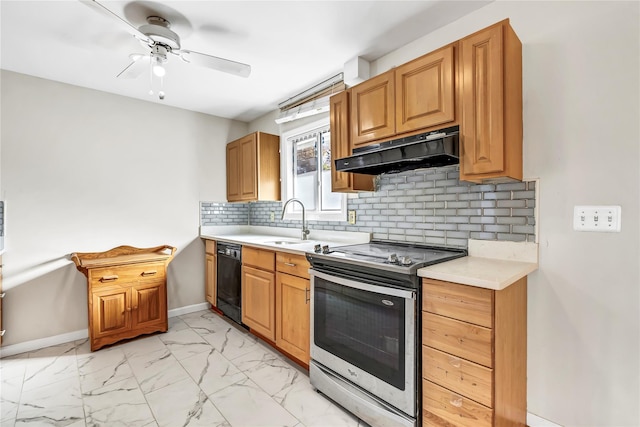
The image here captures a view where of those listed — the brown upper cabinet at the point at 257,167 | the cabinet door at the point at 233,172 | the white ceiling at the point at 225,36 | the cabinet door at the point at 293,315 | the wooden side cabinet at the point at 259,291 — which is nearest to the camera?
the white ceiling at the point at 225,36

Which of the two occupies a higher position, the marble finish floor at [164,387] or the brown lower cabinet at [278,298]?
the brown lower cabinet at [278,298]

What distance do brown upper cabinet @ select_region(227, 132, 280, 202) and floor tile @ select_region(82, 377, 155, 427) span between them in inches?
80.4

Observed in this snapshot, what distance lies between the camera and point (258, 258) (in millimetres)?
2695

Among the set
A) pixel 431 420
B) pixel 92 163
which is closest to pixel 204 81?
pixel 92 163

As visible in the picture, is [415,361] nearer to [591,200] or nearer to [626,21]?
[591,200]

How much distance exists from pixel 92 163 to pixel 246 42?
6.77 ft

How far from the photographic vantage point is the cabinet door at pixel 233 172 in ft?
12.3

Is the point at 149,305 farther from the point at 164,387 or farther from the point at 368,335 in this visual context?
the point at 368,335

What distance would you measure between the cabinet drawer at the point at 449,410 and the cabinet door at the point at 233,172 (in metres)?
2.92

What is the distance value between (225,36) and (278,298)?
201 cm

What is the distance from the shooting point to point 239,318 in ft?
9.76

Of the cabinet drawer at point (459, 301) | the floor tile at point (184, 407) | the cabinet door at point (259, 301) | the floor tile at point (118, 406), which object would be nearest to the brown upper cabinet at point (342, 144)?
the cabinet door at point (259, 301)

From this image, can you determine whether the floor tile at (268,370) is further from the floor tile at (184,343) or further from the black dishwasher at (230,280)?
the black dishwasher at (230,280)

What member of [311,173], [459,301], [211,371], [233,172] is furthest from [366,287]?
[233,172]
